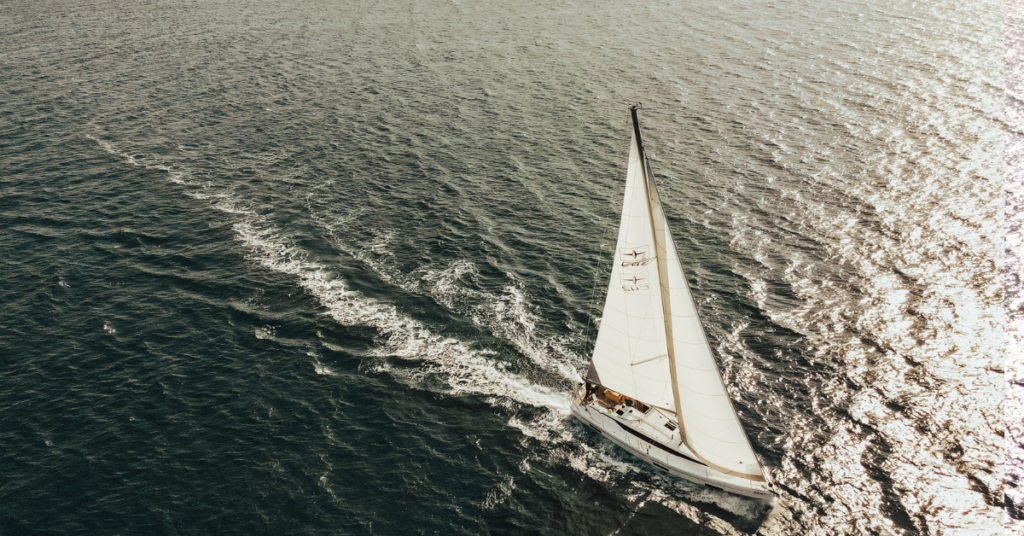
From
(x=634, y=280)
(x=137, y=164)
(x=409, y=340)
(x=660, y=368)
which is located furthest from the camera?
(x=137, y=164)

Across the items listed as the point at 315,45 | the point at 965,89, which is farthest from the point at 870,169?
the point at 315,45

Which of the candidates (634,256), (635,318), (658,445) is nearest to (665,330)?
(635,318)

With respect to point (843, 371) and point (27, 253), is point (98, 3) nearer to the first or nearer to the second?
point (27, 253)

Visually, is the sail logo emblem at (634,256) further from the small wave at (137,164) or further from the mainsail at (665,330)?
the small wave at (137,164)

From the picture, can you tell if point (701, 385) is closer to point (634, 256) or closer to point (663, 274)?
point (663, 274)

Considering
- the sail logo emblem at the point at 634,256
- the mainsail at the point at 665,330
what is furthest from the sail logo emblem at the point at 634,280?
the sail logo emblem at the point at 634,256

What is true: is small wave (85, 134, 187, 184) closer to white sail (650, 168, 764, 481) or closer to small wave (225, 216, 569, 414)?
small wave (225, 216, 569, 414)

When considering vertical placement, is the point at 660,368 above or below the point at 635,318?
below
